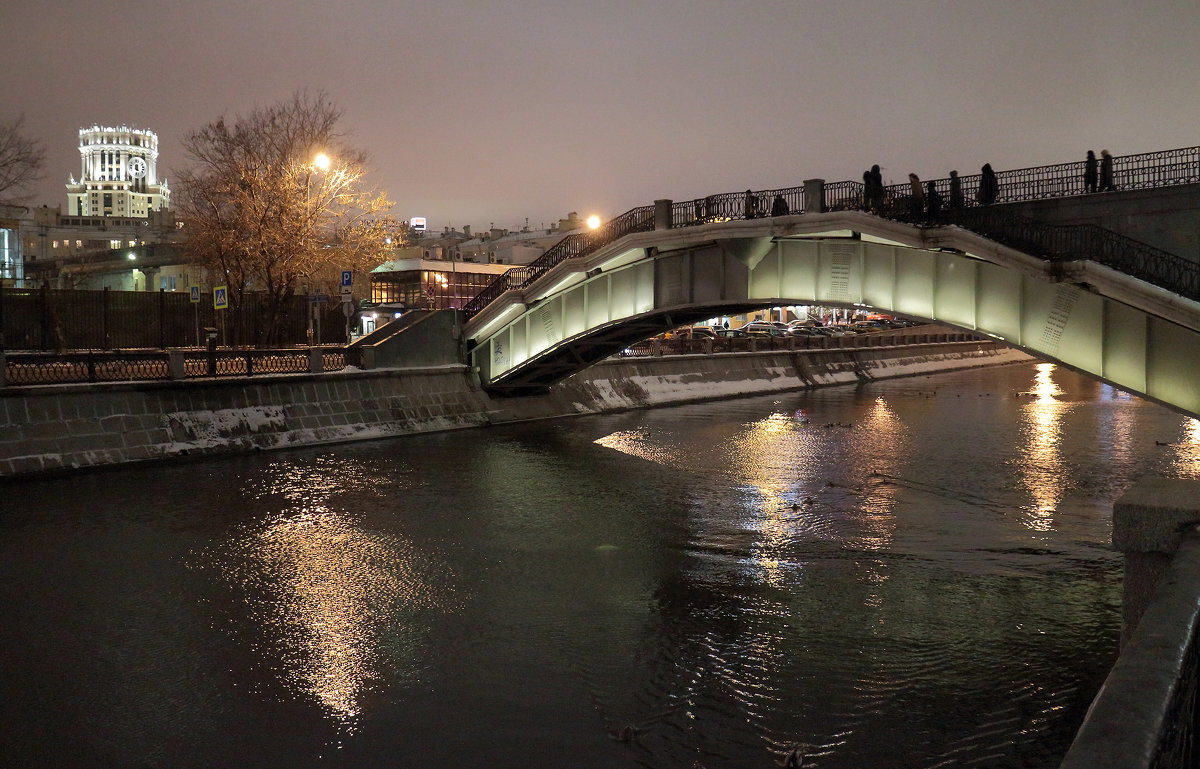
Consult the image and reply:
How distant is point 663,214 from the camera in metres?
27.8

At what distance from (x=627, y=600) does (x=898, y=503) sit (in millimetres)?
9270

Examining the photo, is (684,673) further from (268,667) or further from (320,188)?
(320,188)

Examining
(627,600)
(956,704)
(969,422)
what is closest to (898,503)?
(627,600)

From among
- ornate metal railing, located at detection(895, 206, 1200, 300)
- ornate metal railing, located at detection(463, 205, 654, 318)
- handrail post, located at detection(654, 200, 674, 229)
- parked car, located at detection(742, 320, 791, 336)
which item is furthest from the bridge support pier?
parked car, located at detection(742, 320, 791, 336)

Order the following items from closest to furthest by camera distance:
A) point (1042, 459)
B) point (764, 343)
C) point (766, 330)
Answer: point (1042, 459) → point (764, 343) → point (766, 330)

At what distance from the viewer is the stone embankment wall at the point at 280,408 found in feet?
73.5

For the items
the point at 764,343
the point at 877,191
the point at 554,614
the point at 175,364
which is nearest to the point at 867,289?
the point at 877,191

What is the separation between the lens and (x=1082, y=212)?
2025 cm

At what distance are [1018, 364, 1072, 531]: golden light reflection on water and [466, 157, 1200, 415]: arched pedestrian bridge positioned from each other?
303cm

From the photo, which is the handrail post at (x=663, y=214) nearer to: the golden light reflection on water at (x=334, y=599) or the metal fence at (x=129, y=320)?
the golden light reflection on water at (x=334, y=599)

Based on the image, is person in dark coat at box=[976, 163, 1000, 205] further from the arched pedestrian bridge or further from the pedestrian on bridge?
the pedestrian on bridge

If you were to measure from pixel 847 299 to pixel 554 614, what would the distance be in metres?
15.4

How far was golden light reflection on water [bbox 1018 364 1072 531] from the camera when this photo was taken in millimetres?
18953

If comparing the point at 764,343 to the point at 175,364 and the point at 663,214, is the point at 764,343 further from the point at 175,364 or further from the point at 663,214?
the point at 175,364
